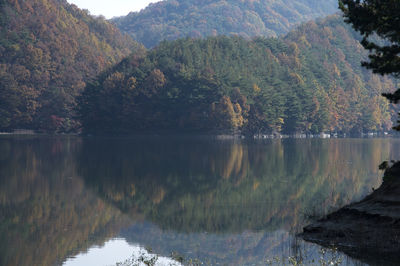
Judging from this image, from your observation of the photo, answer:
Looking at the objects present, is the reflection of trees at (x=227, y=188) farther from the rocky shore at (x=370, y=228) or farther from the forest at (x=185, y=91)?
the forest at (x=185, y=91)

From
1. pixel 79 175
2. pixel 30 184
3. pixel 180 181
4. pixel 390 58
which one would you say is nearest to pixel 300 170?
pixel 180 181

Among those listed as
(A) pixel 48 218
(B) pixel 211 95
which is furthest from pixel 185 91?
(A) pixel 48 218

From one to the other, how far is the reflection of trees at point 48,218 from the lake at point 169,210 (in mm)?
38

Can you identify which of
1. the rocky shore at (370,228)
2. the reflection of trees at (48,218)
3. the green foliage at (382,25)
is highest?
the green foliage at (382,25)

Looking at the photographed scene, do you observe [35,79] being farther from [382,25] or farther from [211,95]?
[382,25]

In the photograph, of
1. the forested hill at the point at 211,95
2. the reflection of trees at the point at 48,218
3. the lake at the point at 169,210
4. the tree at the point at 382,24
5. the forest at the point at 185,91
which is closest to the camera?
the lake at the point at 169,210

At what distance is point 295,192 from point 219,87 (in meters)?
107

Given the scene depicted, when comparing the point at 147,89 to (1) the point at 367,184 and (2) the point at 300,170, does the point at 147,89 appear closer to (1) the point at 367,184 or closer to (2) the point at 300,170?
(2) the point at 300,170

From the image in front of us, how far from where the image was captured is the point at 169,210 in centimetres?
2859

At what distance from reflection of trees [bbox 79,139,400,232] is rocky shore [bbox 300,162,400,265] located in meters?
3.14

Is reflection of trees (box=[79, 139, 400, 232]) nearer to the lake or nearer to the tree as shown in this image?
the lake

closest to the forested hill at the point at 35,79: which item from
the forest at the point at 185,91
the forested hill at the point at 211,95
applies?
the forest at the point at 185,91

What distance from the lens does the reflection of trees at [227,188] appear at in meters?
26.1

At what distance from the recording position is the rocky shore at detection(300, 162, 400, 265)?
17.5 m
